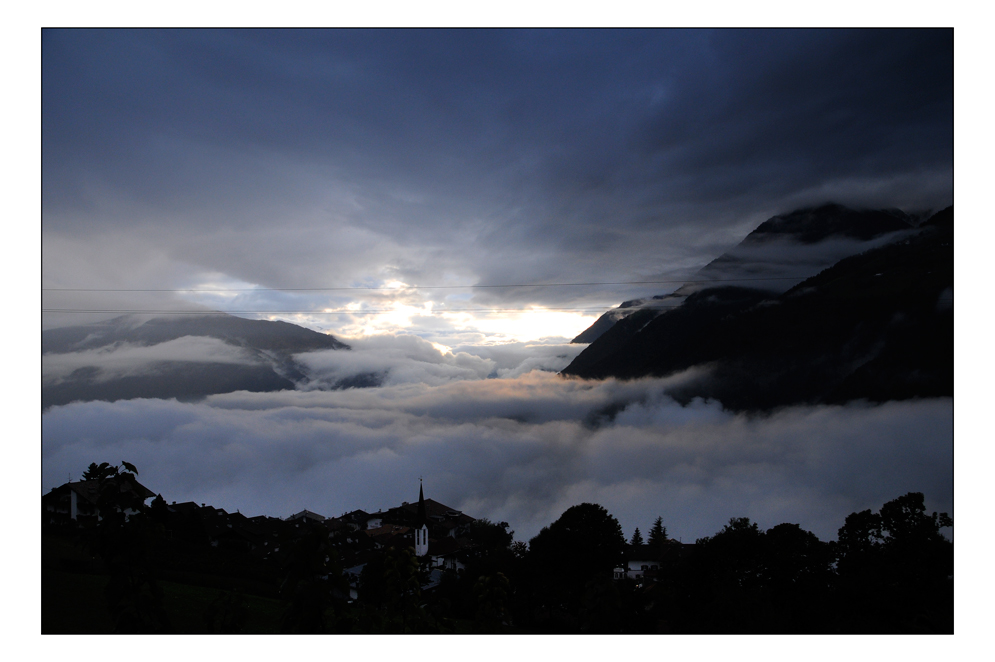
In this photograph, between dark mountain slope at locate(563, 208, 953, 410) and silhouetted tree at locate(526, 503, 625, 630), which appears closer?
silhouetted tree at locate(526, 503, 625, 630)

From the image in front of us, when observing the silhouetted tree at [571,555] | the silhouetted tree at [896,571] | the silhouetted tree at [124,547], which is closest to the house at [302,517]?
the silhouetted tree at [571,555]

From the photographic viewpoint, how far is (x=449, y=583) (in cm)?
1324

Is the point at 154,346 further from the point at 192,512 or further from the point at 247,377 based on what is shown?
the point at 192,512

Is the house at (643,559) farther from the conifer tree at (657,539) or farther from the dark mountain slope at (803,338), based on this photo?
the dark mountain slope at (803,338)

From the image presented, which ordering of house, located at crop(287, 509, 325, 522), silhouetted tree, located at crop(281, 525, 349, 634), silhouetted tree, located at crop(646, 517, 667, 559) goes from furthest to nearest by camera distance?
house, located at crop(287, 509, 325, 522), silhouetted tree, located at crop(646, 517, 667, 559), silhouetted tree, located at crop(281, 525, 349, 634)

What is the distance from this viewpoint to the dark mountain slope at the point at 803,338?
13.7m

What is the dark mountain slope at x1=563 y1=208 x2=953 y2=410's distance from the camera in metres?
13.7

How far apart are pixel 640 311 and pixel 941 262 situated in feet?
27.3

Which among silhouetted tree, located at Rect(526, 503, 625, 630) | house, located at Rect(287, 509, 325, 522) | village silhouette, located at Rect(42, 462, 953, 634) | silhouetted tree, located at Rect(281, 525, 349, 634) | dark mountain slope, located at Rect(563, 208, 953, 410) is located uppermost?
dark mountain slope, located at Rect(563, 208, 953, 410)

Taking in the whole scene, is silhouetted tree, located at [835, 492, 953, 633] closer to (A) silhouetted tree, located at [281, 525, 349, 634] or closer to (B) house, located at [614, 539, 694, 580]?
(B) house, located at [614, 539, 694, 580]

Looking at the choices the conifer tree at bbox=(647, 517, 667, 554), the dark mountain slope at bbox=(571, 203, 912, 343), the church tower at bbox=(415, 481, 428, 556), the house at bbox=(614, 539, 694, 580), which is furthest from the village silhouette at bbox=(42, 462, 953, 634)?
the dark mountain slope at bbox=(571, 203, 912, 343)

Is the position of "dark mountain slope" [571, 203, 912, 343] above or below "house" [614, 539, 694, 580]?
above

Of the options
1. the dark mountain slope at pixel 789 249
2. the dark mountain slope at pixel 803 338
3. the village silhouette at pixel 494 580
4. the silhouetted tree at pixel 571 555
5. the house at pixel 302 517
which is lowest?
the house at pixel 302 517

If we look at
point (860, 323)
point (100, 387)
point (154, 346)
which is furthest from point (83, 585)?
point (860, 323)
